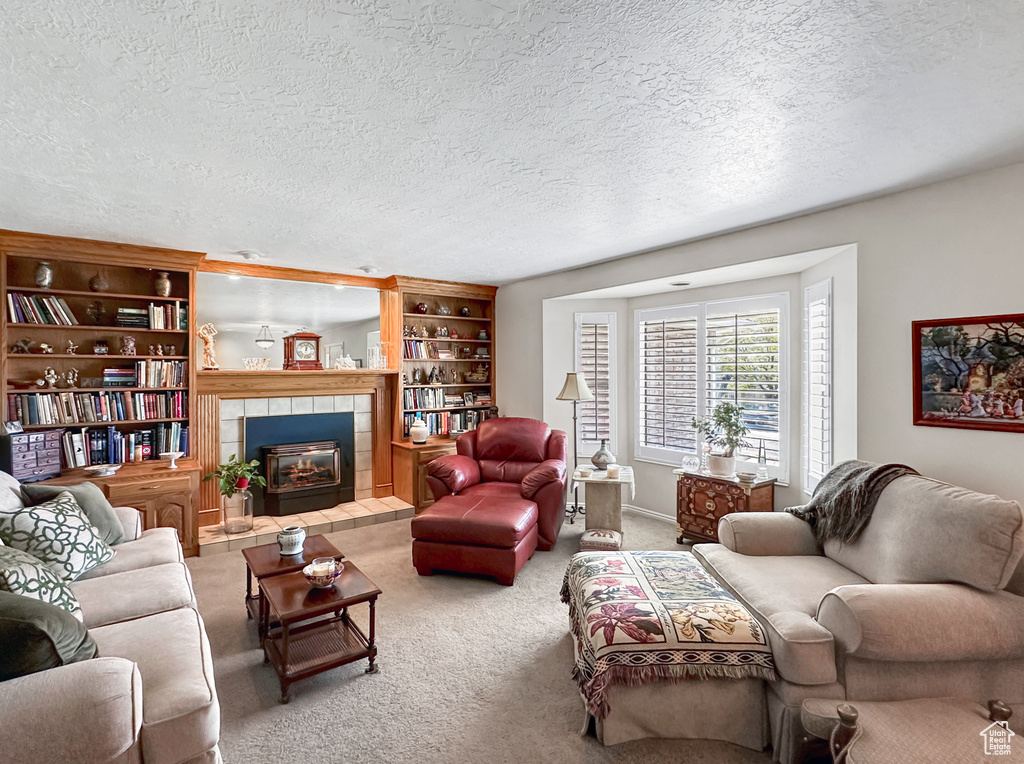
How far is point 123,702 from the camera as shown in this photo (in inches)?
59.0

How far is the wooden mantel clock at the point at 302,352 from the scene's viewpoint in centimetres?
507

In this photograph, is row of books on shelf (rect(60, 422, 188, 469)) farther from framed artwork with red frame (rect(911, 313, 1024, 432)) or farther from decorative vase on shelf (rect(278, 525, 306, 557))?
framed artwork with red frame (rect(911, 313, 1024, 432))

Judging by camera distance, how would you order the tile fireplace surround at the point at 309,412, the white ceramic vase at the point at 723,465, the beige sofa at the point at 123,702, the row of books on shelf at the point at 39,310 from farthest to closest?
1. the tile fireplace surround at the point at 309,412
2. the white ceramic vase at the point at 723,465
3. the row of books on shelf at the point at 39,310
4. the beige sofa at the point at 123,702

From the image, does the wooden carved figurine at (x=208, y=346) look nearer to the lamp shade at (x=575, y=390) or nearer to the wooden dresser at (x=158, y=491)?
the wooden dresser at (x=158, y=491)

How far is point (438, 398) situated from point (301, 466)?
1.62 meters

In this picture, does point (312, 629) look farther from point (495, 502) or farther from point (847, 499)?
point (847, 499)

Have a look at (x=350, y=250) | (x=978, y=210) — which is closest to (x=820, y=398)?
(x=978, y=210)

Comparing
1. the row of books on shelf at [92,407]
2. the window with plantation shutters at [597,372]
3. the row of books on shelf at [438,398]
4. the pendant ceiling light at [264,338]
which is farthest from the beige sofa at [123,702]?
the window with plantation shutters at [597,372]

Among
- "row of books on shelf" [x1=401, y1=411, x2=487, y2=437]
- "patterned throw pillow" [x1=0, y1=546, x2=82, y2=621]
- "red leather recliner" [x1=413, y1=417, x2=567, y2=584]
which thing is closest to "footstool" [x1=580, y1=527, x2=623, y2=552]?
"red leather recliner" [x1=413, y1=417, x2=567, y2=584]

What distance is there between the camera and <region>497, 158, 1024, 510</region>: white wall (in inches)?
95.7

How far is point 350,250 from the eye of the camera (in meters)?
4.16

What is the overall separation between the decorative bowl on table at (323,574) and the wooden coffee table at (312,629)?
31mm

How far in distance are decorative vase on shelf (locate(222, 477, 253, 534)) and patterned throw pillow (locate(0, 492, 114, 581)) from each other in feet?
5.78

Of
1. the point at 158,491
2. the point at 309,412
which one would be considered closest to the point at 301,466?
the point at 309,412
